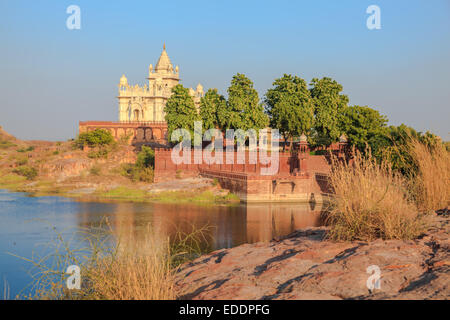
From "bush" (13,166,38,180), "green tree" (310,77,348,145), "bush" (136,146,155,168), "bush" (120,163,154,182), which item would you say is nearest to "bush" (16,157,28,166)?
"bush" (13,166,38,180)

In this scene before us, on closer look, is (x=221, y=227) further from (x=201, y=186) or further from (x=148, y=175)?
(x=148, y=175)

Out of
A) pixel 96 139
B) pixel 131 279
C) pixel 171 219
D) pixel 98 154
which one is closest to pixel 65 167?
pixel 98 154

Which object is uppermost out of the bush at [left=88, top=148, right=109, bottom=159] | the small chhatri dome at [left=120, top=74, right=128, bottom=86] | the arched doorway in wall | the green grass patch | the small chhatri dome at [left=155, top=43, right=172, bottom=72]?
the small chhatri dome at [left=155, top=43, right=172, bottom=72]

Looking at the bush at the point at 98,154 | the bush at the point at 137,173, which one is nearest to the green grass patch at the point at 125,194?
the bush at the point at 137,173

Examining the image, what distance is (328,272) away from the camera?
23.8ft

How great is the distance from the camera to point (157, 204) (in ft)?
124

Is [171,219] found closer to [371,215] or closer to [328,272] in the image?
[371,215]

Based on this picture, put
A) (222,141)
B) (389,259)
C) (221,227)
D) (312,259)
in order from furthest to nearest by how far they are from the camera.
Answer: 1. (222,141)
2. (221,227)
3. (312,259)
4. (389,259)

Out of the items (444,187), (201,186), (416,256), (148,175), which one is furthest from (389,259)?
(148,175)

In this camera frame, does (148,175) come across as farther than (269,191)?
Yes

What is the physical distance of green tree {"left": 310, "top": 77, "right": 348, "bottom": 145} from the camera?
51.7 meters

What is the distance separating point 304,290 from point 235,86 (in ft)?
144

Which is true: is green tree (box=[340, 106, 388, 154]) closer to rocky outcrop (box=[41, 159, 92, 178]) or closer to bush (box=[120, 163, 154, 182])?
bush (box=[120, 163, 154, 182])

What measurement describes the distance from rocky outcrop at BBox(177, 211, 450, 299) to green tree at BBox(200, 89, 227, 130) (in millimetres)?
39886
